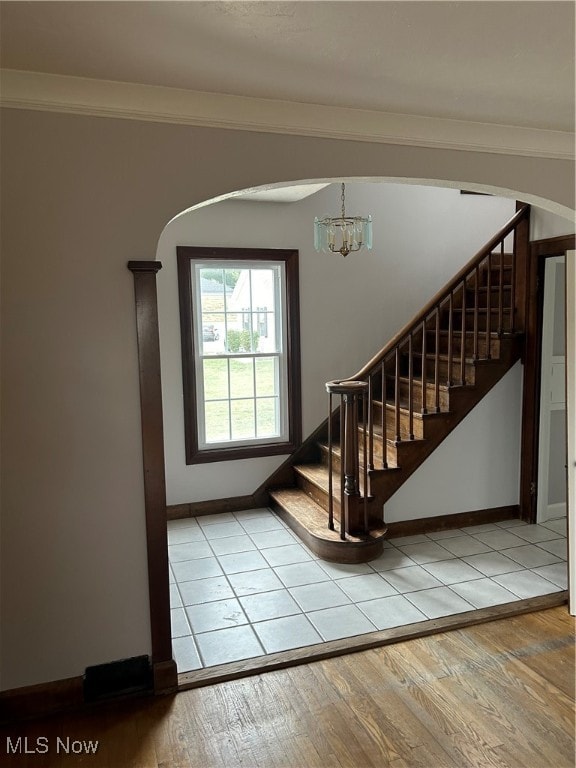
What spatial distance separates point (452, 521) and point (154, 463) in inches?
110

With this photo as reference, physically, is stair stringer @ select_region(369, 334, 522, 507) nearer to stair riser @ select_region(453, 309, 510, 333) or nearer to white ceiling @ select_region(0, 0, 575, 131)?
stair riser @ select_region(453, 309, 510, 333)

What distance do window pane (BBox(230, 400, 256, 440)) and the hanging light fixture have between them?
1.50m

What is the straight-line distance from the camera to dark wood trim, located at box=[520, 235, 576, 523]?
4.08 m

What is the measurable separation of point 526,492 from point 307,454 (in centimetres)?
178

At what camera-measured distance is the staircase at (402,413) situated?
3.81 metres

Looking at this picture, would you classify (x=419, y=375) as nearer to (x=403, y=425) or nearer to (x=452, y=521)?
(x=403, y=425)

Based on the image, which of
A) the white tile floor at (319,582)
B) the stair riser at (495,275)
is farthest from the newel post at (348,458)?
the stair riser at (495,275)

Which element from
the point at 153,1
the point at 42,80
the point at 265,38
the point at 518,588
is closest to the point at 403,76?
the point at 265,38

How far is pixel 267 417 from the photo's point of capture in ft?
16.0

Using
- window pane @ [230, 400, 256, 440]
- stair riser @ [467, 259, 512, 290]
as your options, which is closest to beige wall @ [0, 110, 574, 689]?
window pane @ [230, 400, 256, 440]

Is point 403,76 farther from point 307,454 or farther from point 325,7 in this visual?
point 307,454

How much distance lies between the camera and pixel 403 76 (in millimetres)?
2051

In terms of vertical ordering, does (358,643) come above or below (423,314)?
below

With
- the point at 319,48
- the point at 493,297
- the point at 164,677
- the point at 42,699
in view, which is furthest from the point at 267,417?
the point at 319,48
